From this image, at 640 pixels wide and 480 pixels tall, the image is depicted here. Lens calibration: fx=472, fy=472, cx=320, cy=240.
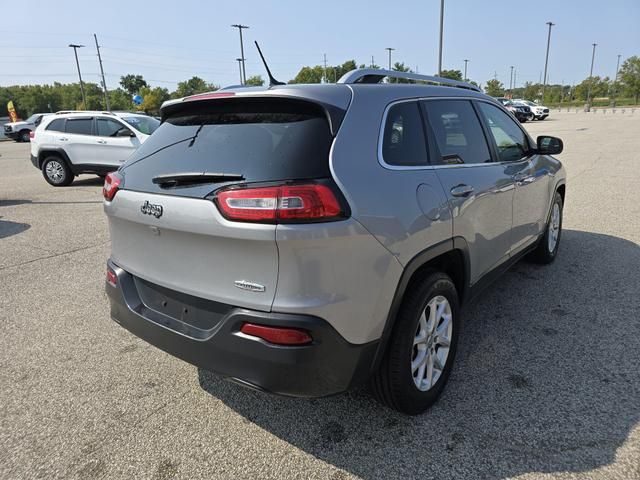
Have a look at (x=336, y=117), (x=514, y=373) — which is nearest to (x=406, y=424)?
(x=514, y=373)

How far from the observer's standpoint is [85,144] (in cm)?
1145

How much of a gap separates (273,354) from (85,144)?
11283 millimetres

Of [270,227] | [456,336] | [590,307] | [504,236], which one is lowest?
[590,307]

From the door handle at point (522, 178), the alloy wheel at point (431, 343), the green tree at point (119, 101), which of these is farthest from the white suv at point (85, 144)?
the green tree at point (119, 101)

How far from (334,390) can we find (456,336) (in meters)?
1.08

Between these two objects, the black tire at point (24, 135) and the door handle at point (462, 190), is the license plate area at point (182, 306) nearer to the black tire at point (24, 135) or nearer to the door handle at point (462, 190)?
the door handle at point (462, 190)

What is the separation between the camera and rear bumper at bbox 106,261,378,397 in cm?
199

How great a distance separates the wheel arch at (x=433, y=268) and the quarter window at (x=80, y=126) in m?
11.1

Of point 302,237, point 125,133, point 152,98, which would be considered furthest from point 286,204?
point 152,98

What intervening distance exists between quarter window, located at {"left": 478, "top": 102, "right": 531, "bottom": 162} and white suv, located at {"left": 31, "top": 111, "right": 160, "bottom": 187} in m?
9.38

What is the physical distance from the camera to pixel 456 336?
2.89 m

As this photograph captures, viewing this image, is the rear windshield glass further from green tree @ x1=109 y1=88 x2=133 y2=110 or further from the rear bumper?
green tree @ x1=109 y1=88 x2=133 y2=110

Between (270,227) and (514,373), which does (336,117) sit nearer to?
(270,227)

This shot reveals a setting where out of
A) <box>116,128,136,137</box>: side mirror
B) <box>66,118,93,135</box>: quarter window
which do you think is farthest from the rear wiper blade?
<box>66,118,93,135</box>: quarter window
